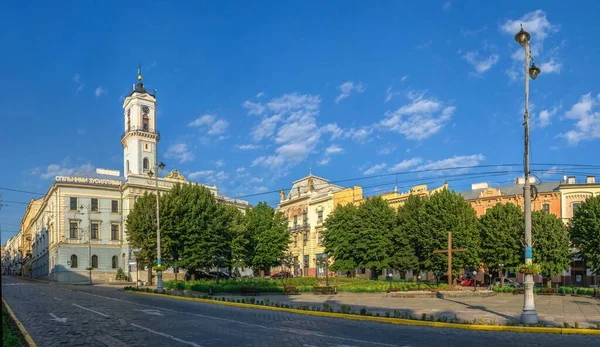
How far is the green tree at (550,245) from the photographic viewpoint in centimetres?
4922

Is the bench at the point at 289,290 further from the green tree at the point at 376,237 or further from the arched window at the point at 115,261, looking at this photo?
the arched window at the point at 115,261

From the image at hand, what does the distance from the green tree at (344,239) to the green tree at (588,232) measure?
2067 cm

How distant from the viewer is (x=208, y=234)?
52.8 m

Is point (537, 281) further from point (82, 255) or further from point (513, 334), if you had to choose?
point (82, 255)

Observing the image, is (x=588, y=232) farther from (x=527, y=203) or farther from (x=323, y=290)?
(x=527, y=203)

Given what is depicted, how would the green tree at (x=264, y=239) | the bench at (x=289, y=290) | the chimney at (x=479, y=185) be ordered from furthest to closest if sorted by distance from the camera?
the chimney at (x=479, y=185)
the green tree at (x=264, y=239)
the bench at (x=289, y=290)

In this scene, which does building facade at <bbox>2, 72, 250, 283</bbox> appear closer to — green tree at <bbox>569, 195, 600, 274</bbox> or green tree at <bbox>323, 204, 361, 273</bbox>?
green tree at <bbox>323, 204, 361, 273</bbox>

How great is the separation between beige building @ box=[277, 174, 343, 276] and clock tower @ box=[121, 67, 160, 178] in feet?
76.3

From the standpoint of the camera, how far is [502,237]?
5078cm

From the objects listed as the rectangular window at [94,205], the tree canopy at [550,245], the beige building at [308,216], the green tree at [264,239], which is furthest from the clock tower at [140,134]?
the tree canopy at [550,245]

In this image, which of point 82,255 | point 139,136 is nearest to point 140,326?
point 82,255

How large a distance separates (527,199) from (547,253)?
110ft

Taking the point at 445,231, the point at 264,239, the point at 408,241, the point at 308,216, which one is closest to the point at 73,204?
the point at 264,239

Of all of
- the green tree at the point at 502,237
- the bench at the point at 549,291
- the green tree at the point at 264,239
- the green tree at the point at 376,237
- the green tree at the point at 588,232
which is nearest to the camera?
the bench at the point at 549,291
